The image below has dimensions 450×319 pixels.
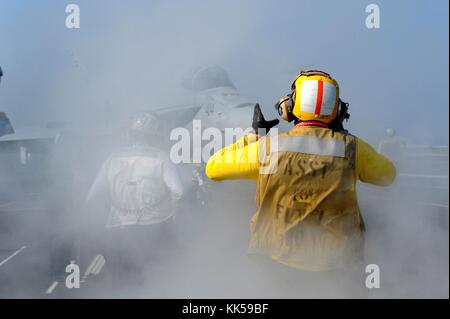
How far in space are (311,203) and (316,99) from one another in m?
0.39

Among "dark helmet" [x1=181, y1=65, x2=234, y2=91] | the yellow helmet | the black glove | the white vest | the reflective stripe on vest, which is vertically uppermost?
"dark helmet" [x1=181, y1=65, x2=234, y2=91]

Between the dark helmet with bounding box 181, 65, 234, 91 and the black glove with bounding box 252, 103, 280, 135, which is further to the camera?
the dark helmet with bounding box 181, 65, 234, 91

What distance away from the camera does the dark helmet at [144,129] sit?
110 inches

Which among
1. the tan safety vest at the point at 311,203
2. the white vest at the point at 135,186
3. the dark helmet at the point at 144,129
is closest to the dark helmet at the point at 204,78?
the dark helmet at the point at 144,129

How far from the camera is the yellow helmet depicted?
171cm

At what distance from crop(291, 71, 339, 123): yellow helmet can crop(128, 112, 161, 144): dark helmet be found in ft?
4.15

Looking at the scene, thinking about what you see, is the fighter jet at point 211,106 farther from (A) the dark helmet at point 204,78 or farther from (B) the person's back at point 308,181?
(B) the person's back at point 308,181

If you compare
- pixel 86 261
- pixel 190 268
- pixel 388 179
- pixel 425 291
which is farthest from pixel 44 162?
pixel 388 179

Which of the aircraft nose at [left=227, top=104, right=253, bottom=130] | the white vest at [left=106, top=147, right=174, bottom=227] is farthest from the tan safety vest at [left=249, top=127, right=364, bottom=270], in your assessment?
the aircraft nose at [left=227, top=104, right=253, bottom=130]

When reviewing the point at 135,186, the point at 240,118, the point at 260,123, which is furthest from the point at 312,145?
the point at 240,118

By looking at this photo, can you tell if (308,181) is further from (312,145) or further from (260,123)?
(260,123)

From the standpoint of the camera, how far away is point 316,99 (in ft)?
5.57

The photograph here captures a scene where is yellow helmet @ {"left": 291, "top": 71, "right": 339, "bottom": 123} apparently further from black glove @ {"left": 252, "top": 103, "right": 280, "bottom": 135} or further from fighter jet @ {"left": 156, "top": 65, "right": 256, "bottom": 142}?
fighter jet @ {"left": 156, "top": 65, "right": 256, "bottom": 142}

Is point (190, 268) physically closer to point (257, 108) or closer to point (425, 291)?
point (425, 291)
